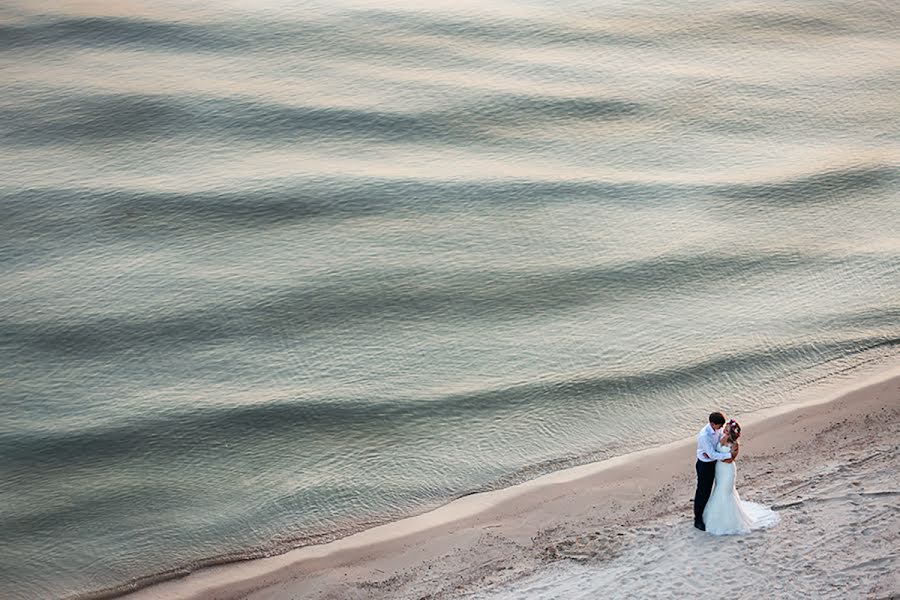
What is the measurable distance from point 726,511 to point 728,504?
0.24 feet

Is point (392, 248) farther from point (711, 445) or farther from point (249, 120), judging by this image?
point (711, 445)

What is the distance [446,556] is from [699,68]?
12.9 metres

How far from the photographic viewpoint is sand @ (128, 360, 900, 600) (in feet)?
32.1

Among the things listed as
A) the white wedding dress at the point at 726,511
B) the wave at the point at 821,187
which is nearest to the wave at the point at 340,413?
the white wedding dress at the point at 726,511

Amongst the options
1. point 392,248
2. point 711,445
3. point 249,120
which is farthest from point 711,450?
point 249,120

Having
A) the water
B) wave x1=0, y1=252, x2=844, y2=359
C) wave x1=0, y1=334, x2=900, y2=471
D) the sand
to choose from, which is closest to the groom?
the sand

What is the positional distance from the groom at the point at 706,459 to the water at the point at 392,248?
224cm

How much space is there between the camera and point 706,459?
10188 mm

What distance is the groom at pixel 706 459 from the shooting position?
33.1 ft

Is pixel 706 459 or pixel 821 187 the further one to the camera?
pixel 821 187

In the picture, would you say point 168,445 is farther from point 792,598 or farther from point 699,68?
point 699,68

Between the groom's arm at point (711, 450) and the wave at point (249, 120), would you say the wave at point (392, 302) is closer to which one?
the wave at point (249, 120)

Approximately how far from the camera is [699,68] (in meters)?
20.3

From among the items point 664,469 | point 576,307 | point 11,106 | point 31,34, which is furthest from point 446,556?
point 31,34
